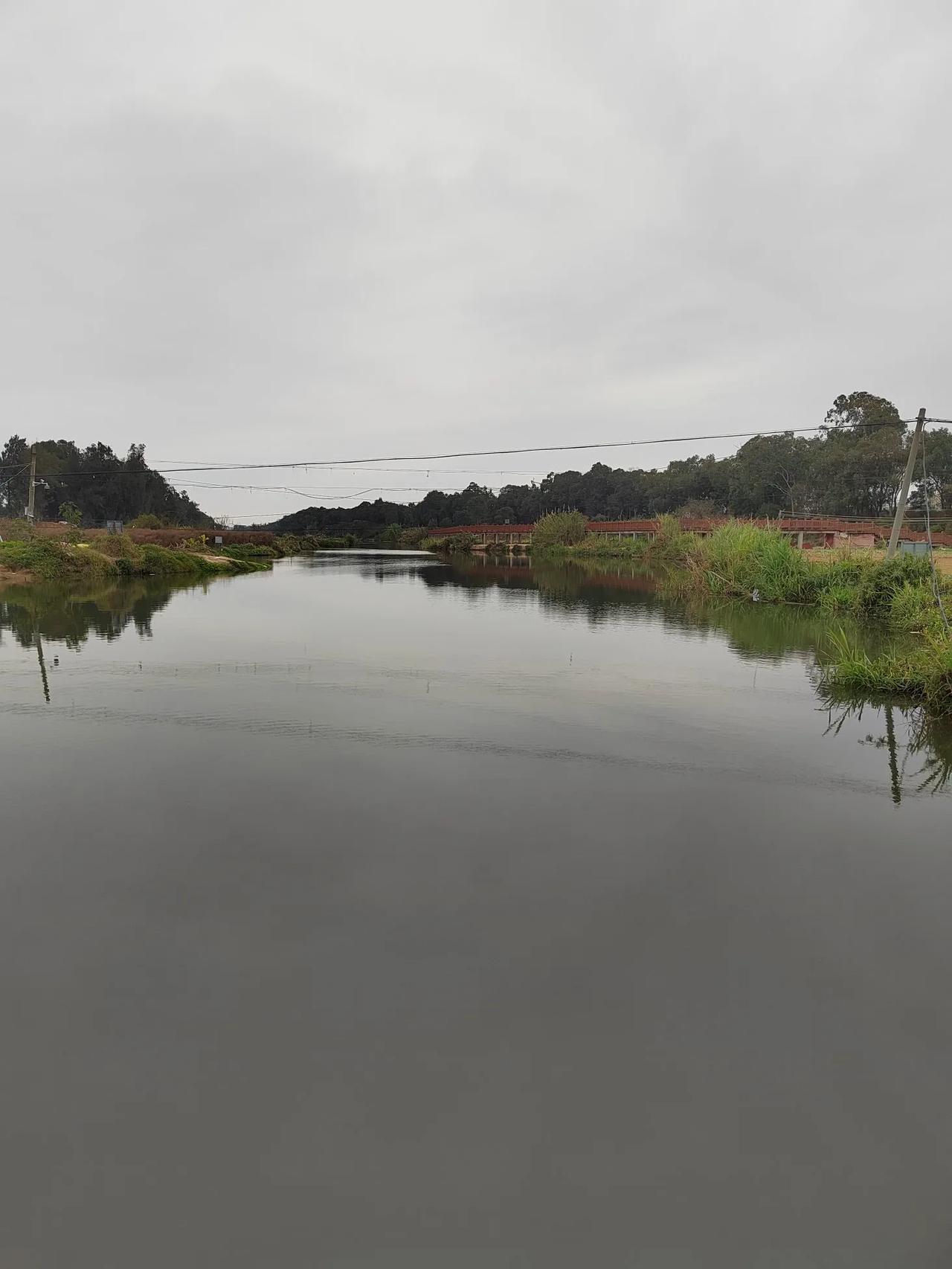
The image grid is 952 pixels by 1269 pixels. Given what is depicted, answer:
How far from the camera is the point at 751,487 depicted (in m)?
75.1

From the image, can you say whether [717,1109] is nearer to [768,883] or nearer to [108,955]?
[768,883]

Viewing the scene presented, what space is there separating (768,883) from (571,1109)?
2.58m

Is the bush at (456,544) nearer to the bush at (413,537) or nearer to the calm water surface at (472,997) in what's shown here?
the bush at (413,537)

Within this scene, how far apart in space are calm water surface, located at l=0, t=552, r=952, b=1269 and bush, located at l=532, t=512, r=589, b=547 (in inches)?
2373

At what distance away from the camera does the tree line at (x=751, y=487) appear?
63.0 meters

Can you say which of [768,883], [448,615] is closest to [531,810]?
[768,883]

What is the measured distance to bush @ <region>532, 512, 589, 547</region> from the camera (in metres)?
67.9

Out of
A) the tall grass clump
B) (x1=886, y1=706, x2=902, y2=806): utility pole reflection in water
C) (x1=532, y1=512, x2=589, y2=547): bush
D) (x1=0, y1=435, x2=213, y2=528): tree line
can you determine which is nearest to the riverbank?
the tall grass clump

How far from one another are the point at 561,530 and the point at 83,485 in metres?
58.0

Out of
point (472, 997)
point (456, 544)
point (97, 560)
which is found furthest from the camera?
point (456, 544)

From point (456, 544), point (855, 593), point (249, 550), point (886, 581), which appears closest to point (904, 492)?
point (855, 593)

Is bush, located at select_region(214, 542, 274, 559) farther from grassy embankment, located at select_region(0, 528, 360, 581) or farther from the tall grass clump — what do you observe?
the tall grass clump

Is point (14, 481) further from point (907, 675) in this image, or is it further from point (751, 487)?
point (907, 675)

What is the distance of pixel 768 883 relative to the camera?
16.3ft
